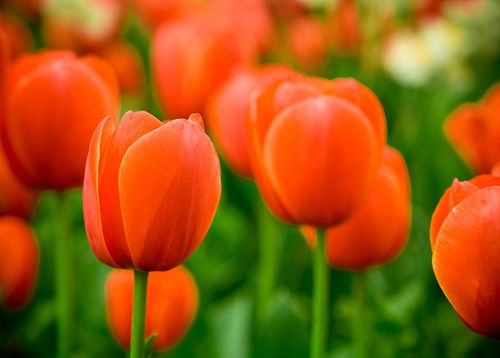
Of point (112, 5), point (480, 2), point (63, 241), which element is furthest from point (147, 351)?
point (112, 5)

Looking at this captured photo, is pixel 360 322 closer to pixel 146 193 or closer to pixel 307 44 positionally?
pixel 146 193

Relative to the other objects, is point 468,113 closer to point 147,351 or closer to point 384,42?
point 147,351

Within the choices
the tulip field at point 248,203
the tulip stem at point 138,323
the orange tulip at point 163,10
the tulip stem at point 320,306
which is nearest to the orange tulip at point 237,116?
the tulip field at point 248,203

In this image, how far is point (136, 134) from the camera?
1.56ft

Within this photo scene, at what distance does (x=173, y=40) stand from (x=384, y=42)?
575 millimetres

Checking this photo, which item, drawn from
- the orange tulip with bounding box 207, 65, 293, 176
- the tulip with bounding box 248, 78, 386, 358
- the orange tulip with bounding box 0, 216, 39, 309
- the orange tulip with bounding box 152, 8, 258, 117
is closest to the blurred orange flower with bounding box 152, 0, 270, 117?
the orange tulip with bounding box 152, 8, 258, 117

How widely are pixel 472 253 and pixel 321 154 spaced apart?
0.47 feet

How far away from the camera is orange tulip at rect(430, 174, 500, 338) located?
455mm

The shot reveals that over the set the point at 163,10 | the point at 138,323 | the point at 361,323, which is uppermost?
the point at 138,323

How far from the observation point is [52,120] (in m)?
0.64

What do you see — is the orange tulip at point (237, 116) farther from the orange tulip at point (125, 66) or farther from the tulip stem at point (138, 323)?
the orange tulip at point (125, 66)

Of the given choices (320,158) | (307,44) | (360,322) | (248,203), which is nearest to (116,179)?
(320,158)

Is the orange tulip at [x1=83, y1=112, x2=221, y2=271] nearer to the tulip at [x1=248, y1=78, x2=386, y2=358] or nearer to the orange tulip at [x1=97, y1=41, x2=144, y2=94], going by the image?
the tulip at [x1=248, y1=78, x2=386, y2=358]

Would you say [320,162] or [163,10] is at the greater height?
[320,162]
